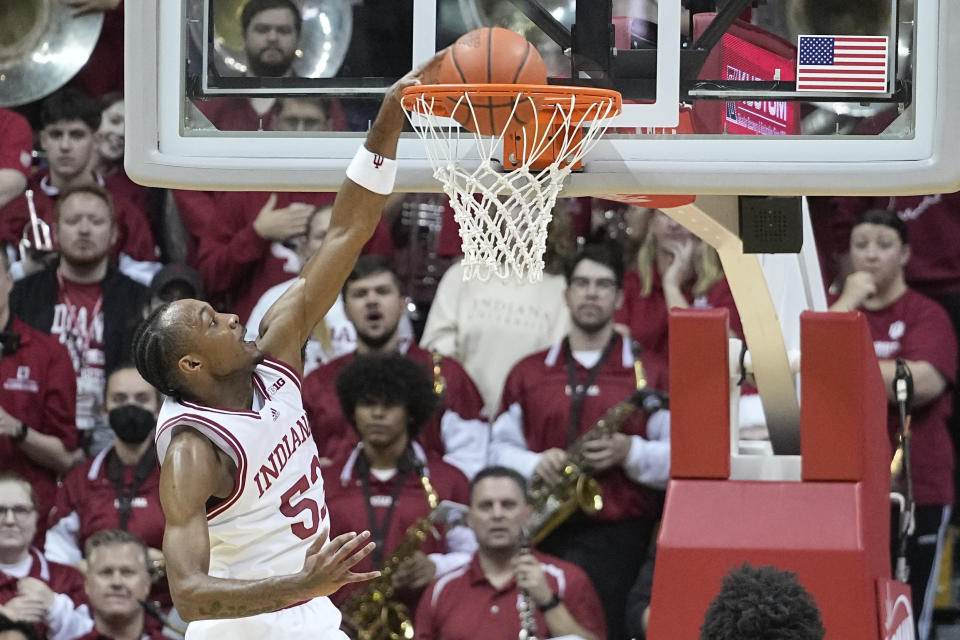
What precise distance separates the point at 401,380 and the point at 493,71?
283cm

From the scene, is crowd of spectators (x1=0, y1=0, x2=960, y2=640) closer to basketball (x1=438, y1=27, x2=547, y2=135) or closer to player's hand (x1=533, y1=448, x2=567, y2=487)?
player's hand (x1=533, y1=448, x2=567, y2=487)

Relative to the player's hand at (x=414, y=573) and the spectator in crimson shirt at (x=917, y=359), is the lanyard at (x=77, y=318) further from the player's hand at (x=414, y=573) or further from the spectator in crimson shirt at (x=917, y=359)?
the spectator in crimson shirt at (x=917, y=359)

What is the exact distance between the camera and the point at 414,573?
6566mm

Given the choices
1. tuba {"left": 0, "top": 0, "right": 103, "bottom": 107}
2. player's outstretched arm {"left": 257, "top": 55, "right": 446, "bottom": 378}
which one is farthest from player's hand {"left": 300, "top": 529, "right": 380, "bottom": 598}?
tuba {"left": 0, "top": 0, "right": 103, "bottom": 107}

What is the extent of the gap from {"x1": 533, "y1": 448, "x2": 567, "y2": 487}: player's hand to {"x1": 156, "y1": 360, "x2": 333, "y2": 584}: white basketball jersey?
7.99 feet

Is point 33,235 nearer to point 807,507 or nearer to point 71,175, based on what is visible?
point 71,175

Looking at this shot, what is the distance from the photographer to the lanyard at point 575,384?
678 centimetres

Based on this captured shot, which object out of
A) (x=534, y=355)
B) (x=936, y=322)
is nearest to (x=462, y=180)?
(x=534, y=355)

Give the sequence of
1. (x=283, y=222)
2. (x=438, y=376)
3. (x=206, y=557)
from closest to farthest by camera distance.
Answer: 1. (x=206, y=557)
2. (x=438, y=376)
3. (x=283, y=222)

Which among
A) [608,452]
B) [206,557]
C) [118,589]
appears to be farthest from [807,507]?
[118,589]

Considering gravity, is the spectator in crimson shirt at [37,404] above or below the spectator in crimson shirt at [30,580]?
above

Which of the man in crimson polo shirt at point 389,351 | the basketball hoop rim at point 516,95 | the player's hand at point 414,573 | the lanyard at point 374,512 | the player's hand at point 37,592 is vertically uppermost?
the basketball hoop rim at point 516,95

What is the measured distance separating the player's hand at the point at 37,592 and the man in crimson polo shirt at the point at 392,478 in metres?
1.13

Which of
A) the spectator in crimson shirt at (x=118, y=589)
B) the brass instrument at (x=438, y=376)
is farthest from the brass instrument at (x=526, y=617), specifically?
the spectator in crimson shirt at (x=118, y=589)
